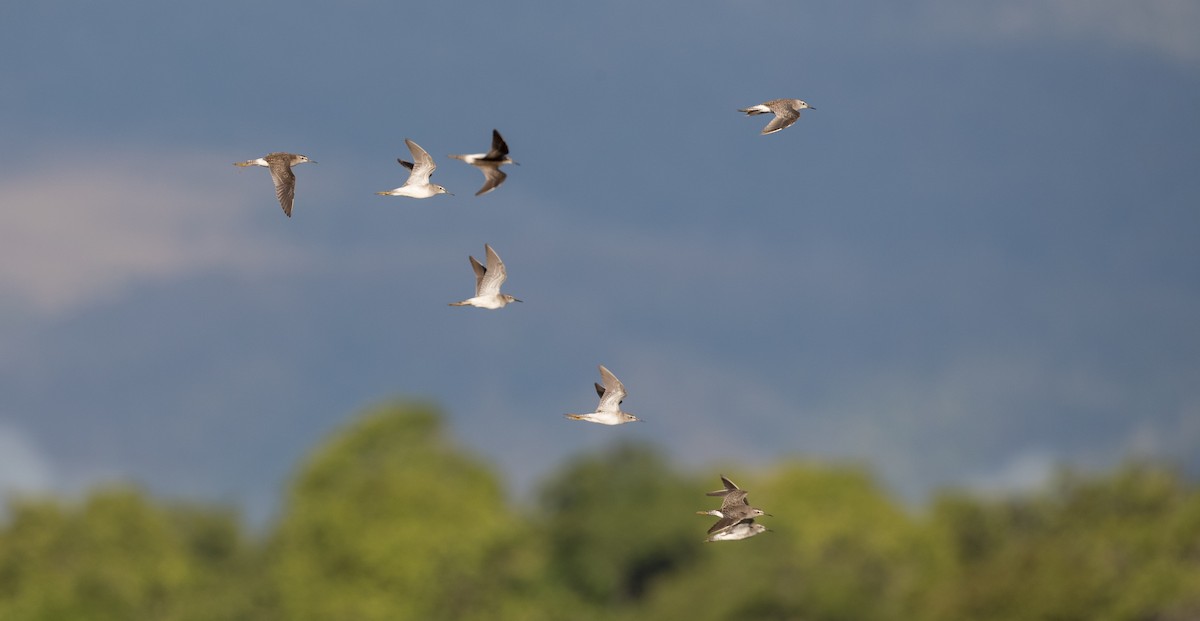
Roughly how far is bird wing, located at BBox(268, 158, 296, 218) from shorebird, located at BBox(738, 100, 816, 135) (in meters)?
8.50

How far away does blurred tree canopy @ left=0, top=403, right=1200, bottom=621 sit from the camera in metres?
103

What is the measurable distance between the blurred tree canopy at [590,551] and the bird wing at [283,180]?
191ft

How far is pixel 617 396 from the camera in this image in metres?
43.5

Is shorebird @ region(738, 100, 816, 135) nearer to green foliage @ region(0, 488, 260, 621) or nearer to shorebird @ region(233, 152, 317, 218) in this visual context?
shorebird @ region(233, 152, 317, 218)

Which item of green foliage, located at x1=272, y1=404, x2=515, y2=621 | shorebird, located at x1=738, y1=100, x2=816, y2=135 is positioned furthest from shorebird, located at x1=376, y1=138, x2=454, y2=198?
green foliage, located at x1=272, y1=404, x2=515, y2=621

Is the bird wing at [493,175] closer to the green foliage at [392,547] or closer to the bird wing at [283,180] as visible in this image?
the bird wing at [283,180]

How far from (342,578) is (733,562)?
23.5 meters

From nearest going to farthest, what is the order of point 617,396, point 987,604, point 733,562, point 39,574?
point 617,396 → point 987,604 → point 733,562 → point 39,574

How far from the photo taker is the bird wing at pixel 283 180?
1756 inches

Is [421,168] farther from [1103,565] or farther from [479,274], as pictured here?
[1103,565]

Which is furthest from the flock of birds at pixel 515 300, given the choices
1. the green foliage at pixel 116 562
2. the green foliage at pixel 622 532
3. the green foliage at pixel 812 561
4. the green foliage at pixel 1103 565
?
the green foliage at pixel 622 532

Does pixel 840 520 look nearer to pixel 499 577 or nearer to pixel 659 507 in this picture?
pixel 659 507

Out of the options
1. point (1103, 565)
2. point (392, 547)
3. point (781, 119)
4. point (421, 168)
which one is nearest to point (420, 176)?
point (421, 168)

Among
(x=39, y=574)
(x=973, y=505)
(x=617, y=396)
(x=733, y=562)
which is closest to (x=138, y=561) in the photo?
(x=39, y=574)
